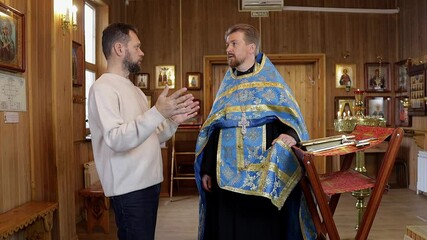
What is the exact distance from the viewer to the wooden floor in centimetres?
392

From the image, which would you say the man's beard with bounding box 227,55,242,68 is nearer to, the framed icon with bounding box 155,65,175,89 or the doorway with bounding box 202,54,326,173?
the doorway with bounding box 202,54,326,173

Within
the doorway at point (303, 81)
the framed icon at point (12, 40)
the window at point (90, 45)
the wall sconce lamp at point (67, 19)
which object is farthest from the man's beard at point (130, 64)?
the doorway at point (303, 81)

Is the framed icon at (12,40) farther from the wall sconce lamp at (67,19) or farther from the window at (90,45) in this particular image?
the window at (90,45)

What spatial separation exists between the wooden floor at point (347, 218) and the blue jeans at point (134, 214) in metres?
2.26

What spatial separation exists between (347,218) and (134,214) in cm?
350

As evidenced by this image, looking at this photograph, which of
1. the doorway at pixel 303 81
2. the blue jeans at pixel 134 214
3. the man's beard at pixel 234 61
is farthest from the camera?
the doorway at pixel 303 81

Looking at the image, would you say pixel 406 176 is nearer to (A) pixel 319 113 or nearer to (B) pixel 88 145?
(A) pixel 319 113

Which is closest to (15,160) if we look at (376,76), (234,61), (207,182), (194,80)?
(207,182)

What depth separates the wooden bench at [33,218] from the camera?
2.60m

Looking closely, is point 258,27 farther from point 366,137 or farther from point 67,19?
point 366,137

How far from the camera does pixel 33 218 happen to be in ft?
9.02

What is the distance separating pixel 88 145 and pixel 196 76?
237 centimetres

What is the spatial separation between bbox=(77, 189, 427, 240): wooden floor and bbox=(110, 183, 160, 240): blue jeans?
2.26 m

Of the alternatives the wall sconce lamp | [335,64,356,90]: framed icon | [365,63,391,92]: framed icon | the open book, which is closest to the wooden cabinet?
[365,63,391,92]: framed icon
